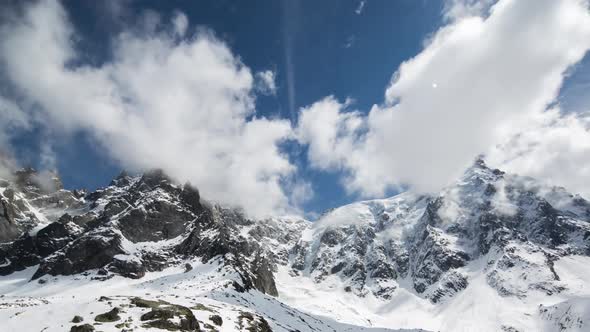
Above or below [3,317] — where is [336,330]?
above

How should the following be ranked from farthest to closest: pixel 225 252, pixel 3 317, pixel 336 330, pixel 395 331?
pixel 225 252 → pixel 395 331 → pixel 336 330 → pixel 3 317

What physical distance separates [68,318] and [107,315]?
441 cm

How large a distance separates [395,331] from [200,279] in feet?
236

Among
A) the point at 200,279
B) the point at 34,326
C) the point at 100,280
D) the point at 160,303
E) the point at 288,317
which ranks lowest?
the point at 34,326

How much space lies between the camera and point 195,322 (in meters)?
59.5

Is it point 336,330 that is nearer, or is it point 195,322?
point 195,322

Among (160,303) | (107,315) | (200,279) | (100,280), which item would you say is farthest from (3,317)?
(100,280)

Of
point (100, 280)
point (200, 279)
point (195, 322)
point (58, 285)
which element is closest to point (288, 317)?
point (200, 279)

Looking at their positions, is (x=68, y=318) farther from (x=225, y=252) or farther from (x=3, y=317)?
(x=225, y=252)

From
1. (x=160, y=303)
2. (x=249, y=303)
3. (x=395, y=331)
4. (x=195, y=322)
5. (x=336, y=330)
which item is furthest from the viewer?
(x=395, y=331)

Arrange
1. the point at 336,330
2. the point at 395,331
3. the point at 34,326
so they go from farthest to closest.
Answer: the point at 395,331, the point at 336,330, the point at 34,326

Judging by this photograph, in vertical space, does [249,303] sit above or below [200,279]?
below

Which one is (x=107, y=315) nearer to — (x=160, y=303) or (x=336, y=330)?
(x=160, y=303)

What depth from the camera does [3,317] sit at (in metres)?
52.8
